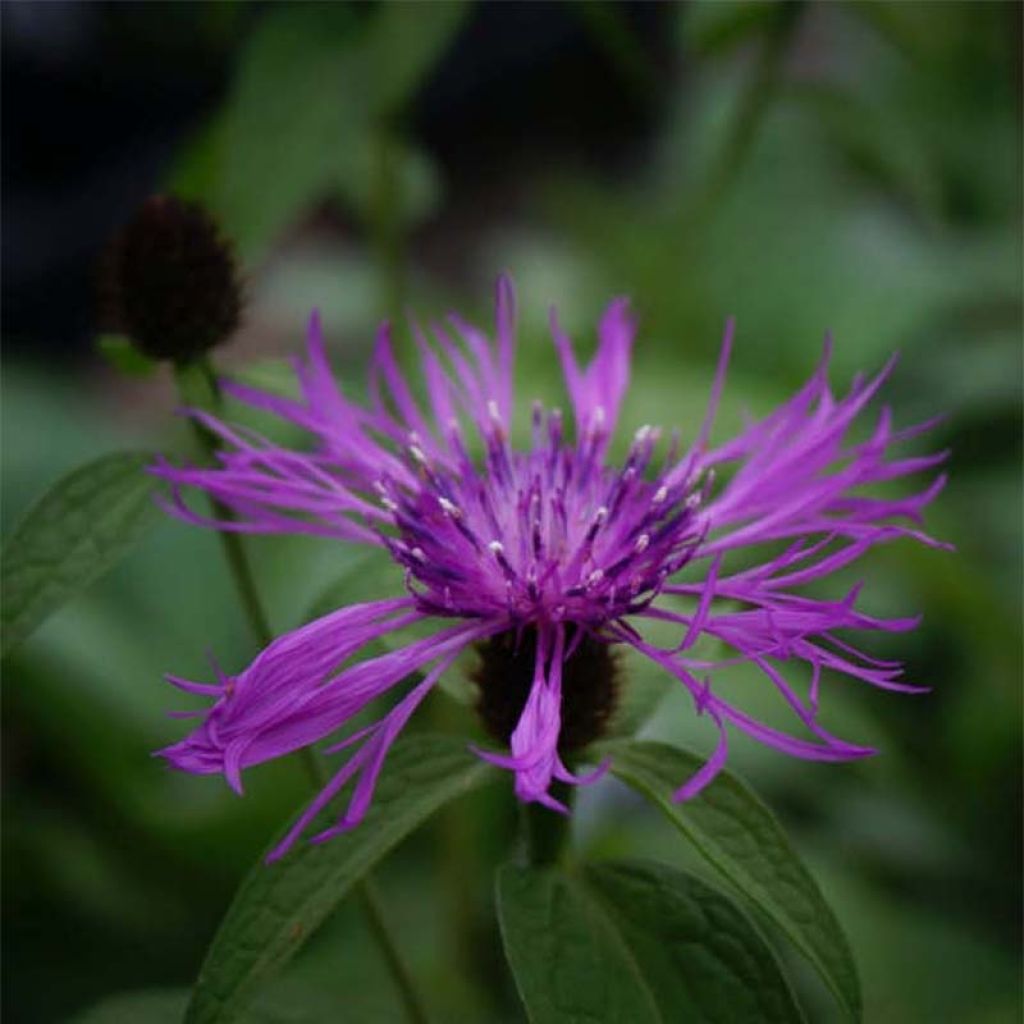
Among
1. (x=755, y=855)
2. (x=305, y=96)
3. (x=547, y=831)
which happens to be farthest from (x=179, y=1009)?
(x=305, y=96)

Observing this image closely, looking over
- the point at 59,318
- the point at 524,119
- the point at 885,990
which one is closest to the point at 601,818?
the point at 885,990

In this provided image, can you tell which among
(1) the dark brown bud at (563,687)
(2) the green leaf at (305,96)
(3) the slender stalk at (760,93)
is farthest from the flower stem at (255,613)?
(3) the slender stalk at (760,93)

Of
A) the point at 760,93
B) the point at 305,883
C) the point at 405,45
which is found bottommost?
the point at 305,883

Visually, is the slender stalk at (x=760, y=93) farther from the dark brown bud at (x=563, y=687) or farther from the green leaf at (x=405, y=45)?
the dark brown bud at (x=563, y=687)

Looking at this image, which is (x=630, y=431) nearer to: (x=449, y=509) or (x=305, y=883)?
(x=449, y=509)

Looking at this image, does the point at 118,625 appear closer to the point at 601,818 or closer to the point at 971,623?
the point at 601,818

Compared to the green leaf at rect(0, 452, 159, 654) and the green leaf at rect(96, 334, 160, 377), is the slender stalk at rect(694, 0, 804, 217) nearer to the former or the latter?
the green leaf at rect(96, 334, 160, 377)

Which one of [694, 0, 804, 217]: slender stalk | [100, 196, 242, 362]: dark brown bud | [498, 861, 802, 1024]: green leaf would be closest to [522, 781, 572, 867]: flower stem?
[498, 861, 802, 1024]: green leaf
